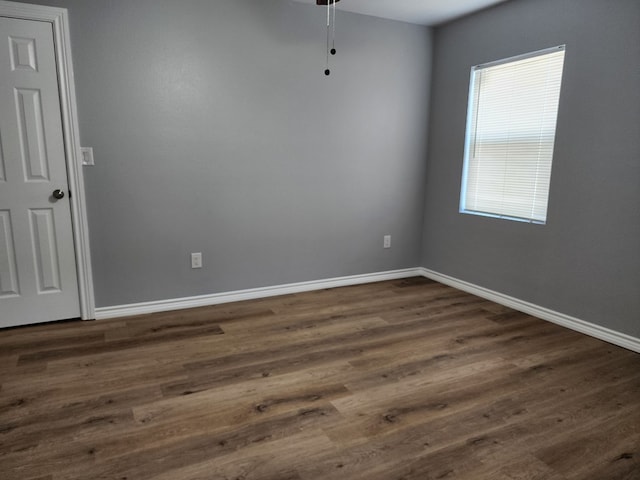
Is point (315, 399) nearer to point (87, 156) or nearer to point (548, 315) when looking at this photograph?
point (548, 315)

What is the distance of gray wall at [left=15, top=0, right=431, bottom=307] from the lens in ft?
9.95

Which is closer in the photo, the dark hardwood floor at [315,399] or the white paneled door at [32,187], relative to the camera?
the dark hardwood floor at [315,399]

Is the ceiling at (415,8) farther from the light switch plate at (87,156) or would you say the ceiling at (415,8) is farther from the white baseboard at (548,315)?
the white baseboard at (548,315)

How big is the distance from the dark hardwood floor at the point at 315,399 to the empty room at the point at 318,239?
0.02 metres

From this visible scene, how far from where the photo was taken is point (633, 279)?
2.74m

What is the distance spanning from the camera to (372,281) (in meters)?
4.26

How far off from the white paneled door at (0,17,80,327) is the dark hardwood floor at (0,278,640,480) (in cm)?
25

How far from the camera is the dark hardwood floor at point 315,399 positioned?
1715 mm

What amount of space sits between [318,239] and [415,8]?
2.18 metres

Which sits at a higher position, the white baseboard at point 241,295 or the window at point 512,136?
the window at point 512,136

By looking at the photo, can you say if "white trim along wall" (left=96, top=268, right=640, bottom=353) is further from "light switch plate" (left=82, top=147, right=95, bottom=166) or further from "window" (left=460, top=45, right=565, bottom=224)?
"light switch plate" (left=82, top=147, right=95, bottom=166)

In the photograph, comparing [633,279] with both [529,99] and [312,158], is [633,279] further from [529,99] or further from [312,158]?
[312,158]

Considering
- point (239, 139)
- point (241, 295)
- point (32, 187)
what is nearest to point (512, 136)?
point (239, 139)

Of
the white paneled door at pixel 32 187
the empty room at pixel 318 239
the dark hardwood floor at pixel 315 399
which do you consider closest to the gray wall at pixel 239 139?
the empty room at pixel 318 239
